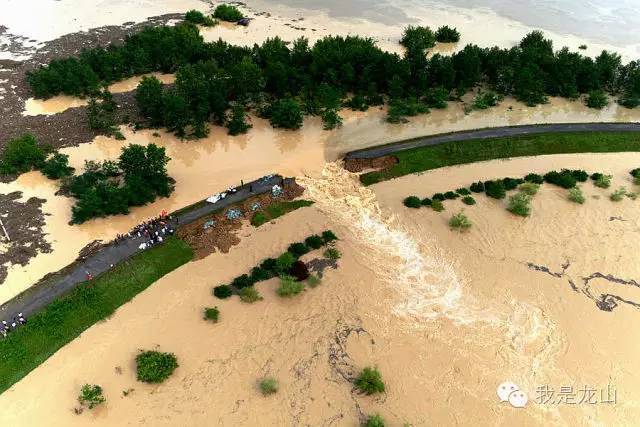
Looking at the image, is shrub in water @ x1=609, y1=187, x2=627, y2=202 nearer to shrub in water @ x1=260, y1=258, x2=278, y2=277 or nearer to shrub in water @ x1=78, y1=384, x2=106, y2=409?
shrub in water @ x1=260, y1=258, x2=278, y2=277

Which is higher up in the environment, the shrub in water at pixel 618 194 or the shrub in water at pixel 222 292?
the shrub in water at pixel 618 194

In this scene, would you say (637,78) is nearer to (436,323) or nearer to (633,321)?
(633,321)

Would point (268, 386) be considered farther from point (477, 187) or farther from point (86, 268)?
point (477, 187)

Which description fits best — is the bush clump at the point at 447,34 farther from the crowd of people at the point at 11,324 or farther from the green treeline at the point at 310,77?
the crowd of people at the point at 11,324

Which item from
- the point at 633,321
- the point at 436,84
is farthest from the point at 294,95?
the point at 633,321

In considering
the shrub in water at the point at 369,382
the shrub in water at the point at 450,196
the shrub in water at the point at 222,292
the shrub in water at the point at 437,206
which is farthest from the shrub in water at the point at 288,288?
the shrub in water at the point at 450,196

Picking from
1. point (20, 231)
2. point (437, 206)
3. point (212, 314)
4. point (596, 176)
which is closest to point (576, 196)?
point (596, 176)

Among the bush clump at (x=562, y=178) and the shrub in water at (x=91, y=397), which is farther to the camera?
the bush clump at (x=562, y=178)
